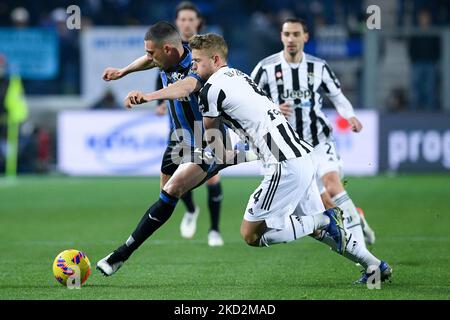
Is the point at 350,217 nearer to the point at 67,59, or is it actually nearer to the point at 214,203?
the point at 214,203

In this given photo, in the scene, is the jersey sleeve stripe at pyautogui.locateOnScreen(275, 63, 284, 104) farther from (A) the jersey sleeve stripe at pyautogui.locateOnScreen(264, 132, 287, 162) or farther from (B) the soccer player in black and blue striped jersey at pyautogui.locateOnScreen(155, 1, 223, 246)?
(A) the jersey sleeve stripe at pyautogui.locateOnScreen(264, 132, 287, 162)

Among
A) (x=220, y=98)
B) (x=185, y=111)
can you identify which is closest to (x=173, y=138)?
(x=185, y=111)

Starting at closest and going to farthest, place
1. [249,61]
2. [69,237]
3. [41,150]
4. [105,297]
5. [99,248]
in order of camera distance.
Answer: [105,297]
[99,248]
[69,237]
[41,150]
[249,61]

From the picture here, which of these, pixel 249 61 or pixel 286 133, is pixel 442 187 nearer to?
pixel 249 61

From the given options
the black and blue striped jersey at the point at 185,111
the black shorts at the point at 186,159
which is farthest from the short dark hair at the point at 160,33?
the black shorts at the point at 186,159

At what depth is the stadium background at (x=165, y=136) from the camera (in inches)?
335

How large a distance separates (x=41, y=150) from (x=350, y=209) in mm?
12565

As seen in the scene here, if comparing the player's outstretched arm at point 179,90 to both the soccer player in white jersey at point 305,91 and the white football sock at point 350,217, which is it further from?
the white football sock at point 350,217

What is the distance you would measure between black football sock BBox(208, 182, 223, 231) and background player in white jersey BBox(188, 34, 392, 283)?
3259mm

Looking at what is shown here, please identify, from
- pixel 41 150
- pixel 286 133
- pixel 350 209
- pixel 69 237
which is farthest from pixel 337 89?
pixel 41 150

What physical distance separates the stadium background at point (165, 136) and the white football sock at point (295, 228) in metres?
0.39

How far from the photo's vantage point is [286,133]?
23.6ft

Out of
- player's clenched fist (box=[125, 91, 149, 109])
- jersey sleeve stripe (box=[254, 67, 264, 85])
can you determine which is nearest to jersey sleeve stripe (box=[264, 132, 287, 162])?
player's clenched fist (box=[125, 91, 149, 109])

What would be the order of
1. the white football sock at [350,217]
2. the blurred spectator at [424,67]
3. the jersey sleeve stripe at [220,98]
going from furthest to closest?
the blurred spectator at [424,67], the white football sock at [350,217], the jersey sleeve stripe at [220,98]
